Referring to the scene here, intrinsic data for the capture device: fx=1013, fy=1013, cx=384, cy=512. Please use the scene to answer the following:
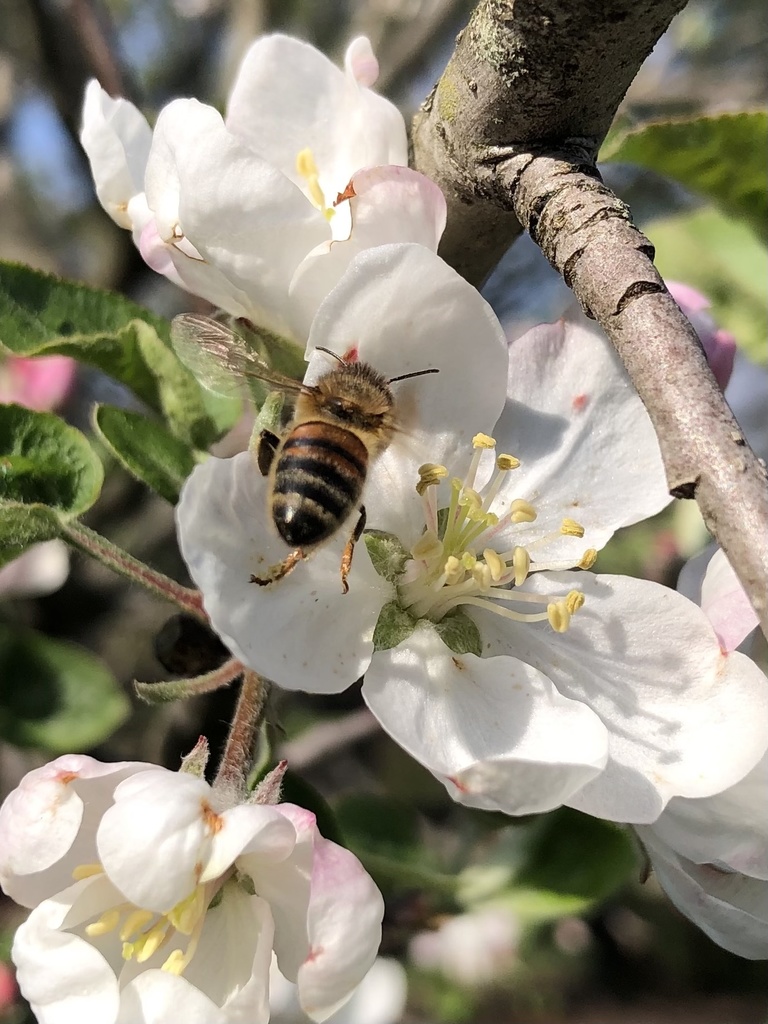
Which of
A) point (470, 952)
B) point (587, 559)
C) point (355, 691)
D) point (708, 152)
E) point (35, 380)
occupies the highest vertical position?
point (708, 152)

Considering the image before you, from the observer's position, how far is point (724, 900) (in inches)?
37.2

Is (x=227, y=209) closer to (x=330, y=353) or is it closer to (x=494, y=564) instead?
(x=330, y=353)

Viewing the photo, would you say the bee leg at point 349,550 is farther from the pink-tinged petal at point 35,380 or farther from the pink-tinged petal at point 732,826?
the pink-tinged petal at point 35,380

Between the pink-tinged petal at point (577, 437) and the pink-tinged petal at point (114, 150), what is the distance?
448 millimetres

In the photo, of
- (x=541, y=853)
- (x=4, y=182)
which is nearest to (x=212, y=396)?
(x=541, y=853)

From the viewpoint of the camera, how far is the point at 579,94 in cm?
81

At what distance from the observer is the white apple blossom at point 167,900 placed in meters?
0.78

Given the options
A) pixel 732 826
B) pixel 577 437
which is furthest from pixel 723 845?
pixel 577 437

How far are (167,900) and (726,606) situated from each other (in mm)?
553

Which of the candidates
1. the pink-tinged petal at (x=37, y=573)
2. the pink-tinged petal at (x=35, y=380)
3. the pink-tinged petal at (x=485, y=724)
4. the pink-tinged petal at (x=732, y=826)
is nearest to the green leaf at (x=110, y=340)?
the pink-tinged petal at (x=485, y=724)

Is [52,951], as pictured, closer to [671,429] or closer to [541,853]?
[671,429]

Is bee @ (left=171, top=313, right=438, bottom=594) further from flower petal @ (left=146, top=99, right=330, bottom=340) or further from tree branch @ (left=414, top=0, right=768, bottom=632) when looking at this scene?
tree branch @ (left=414, top=0, right=768, bottom=632)

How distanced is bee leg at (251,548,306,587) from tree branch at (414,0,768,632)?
34 centimetres

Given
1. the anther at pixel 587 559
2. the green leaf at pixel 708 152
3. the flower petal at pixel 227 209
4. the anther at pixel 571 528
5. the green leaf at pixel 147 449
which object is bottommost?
Result: the green leaf at pixel 147 449
